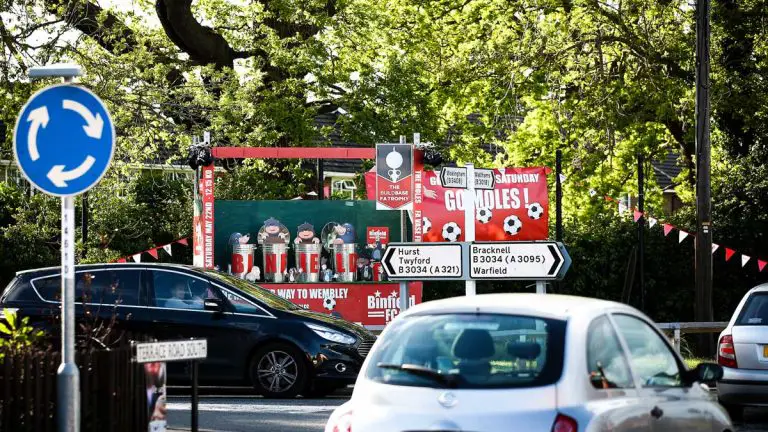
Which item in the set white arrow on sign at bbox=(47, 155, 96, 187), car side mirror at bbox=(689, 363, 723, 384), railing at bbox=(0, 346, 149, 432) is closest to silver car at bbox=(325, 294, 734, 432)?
car side mirror at bbox=(689, 363, 723, 384)

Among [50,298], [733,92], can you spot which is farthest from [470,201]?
[733,92]

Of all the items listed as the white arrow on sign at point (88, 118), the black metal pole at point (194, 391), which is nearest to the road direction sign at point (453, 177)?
the black metal pole at point (194, 391)

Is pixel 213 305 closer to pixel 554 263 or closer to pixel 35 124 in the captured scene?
pixel 554 263

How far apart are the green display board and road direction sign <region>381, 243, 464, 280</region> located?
812 centimetres

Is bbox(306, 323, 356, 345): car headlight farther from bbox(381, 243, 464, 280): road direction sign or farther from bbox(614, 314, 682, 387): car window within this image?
bbox(614, 314, 682, 387): car window

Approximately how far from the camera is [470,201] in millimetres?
15492

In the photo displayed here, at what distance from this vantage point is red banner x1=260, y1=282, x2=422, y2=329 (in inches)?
906

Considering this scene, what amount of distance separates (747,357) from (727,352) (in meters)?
0.27

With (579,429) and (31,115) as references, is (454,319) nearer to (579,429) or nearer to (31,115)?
(579,429)

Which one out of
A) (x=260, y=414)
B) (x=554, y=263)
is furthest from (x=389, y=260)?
(x=260, y=414)

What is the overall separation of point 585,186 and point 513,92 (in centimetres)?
328

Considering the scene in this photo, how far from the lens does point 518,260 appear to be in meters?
15.3

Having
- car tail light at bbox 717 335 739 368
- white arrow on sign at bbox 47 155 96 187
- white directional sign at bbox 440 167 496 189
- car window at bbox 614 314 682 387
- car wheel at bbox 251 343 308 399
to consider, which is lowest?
car wheel at bbox 251 343 308 399

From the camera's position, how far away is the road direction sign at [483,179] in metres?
15.4
